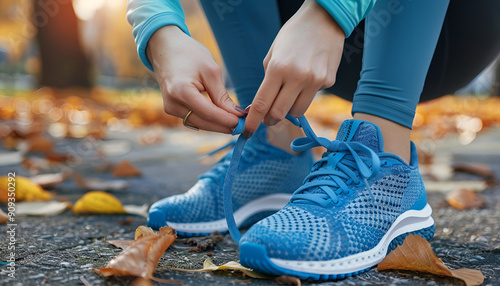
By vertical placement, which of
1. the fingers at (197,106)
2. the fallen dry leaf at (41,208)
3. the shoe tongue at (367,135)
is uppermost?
the shoe tongue at (367,135)

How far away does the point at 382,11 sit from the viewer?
1107mm

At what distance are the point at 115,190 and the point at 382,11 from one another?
4.16ft

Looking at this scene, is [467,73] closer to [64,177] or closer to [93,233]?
[93,233]

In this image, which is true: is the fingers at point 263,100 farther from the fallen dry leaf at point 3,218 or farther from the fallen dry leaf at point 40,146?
the fallen dry leaf at point 40,146

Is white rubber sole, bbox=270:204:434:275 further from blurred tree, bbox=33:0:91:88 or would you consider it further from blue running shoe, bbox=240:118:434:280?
blurred tree, bbox=33:0:91:88

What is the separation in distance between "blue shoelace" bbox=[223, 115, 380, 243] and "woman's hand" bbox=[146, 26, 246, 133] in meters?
0.05

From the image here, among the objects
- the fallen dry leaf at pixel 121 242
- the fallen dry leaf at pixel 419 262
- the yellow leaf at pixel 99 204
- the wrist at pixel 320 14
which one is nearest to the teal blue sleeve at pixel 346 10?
the wrist at pixel 320 14

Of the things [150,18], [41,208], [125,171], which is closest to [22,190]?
[41,208]

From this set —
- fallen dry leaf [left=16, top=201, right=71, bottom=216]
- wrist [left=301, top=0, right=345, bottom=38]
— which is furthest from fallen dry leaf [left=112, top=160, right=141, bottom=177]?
wrist [left=301, top=0, right=345, bottom=38]

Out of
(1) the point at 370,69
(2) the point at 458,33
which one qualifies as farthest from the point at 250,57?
(2) the point at 458,33

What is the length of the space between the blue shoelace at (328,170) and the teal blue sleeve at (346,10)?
0.24 meters

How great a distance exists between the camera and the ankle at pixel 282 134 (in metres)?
1.38

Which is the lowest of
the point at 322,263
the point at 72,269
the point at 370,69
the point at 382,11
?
the point at 72,269

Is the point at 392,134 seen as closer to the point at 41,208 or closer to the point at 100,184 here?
the point at 41,208
